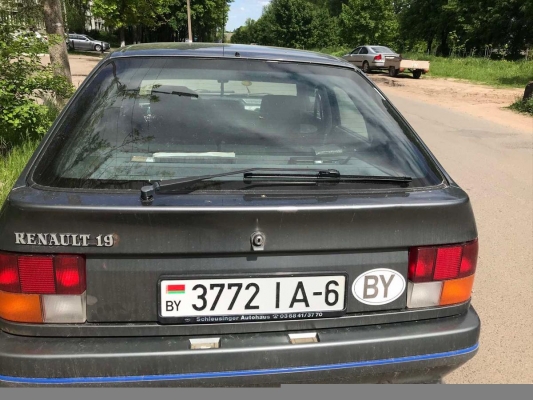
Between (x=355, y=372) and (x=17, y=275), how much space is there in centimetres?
124

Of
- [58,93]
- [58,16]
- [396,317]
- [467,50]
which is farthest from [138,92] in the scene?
[467,50]

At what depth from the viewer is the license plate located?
1806 millimetres

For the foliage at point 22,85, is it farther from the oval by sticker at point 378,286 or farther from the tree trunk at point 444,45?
the tree trunk at point 444,45

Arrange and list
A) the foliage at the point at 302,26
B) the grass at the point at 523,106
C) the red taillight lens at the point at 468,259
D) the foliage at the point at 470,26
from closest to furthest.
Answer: the red taillight lens at the point at 468,259 < the grass at the point at 523,106 < the foliage at the point at 470,26 < the foliage at the point at 302,26

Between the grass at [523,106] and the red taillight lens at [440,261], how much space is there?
1281 cm

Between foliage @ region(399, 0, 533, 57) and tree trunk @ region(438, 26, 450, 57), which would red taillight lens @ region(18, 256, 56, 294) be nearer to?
foliage @ region(399, 0, 533, 57)

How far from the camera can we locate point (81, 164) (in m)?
1.96

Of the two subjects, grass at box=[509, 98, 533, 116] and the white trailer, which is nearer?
grass at box=[509, 98, 533, 116]

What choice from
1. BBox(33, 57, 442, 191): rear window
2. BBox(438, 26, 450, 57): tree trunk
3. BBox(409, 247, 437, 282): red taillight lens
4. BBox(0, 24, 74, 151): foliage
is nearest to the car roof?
BBox(33, 57, 442, 191): rear window

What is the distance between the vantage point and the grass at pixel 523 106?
1333 cm

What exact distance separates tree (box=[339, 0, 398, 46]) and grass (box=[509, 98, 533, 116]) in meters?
26.7

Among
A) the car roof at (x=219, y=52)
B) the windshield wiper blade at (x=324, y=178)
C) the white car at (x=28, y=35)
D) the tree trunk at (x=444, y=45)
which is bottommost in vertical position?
the windshield wiper blade at (x=324, y=178)

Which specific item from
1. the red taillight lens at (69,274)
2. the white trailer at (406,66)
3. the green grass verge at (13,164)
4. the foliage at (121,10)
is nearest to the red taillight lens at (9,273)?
the red taillight lens at (69,274)

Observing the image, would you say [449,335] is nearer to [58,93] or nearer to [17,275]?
[17,275]
